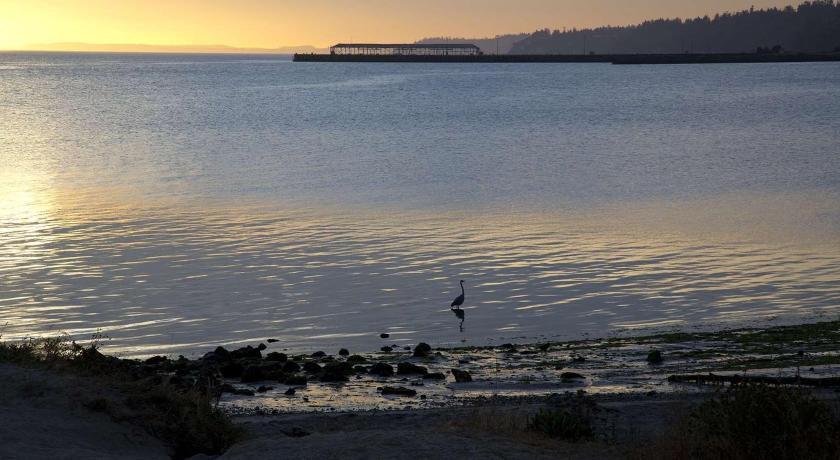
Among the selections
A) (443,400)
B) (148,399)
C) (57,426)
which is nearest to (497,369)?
(443,400)

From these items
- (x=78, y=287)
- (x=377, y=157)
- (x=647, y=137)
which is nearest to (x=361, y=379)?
(x=78, y=287)

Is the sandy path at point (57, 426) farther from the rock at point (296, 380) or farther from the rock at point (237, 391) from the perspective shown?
the rock at point (296, 380)

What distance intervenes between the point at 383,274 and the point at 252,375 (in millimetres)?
9814

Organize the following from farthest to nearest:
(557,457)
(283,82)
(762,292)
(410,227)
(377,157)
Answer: (283,82) → (377,157) → (410,227) → (762,292) → (557,457)

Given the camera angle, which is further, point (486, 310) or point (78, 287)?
point (78, 287)

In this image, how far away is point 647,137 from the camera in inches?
2985

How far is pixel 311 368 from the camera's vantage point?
18344 millimetres

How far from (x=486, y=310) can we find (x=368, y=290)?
3.40 meters

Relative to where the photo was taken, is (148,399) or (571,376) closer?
(148,399)

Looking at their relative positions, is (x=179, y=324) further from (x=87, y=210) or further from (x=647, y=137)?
(x=647, y=137)

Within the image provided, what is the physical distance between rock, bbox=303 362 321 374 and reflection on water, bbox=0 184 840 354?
219cm

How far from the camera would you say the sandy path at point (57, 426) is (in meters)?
12.0

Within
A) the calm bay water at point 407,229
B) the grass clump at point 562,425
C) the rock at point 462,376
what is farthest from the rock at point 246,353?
the grass clump at point 562,425

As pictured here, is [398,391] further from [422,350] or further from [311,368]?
[422,350]
